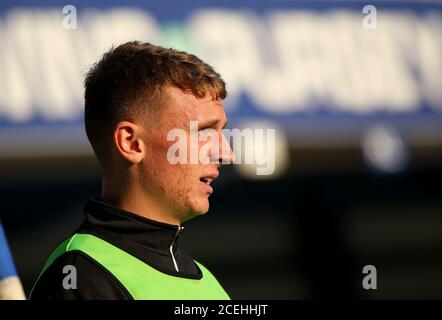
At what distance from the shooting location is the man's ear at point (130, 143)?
3062 mm

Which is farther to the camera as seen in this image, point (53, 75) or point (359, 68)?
point (359, 68)

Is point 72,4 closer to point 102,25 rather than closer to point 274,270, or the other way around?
point 102,25

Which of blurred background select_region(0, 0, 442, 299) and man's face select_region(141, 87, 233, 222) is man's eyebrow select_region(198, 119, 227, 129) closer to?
man's face select_region(141, 87, 233, 222)

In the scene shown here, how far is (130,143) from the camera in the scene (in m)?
3.06

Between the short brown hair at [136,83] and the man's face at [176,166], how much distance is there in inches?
2.0

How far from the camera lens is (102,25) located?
7879 mm

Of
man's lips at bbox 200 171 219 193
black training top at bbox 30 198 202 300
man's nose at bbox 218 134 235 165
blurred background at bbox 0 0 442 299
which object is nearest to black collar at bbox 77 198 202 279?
black training top at bbox 30 198 202 300

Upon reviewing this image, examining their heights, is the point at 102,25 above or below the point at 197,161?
above

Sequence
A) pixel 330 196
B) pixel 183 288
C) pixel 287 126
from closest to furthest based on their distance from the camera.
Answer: pixel 183 288 < pixel 287 126 < pixel 330 196

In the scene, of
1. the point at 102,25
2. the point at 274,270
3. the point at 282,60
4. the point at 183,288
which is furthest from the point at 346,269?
the point at 183,288

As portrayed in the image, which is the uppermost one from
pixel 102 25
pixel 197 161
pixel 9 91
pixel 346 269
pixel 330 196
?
pixel 102 25

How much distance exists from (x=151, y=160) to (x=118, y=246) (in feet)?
1.08

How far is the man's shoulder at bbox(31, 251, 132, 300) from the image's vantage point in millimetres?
Result: 2686

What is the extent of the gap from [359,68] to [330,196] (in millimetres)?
1442
